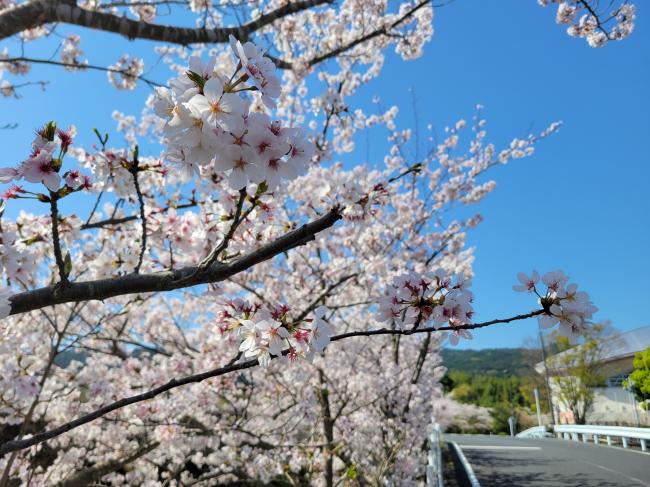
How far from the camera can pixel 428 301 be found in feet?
5.81

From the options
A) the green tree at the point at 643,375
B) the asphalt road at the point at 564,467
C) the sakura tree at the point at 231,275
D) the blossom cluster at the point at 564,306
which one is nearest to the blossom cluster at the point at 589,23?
the sakura tree at the point at 231,275

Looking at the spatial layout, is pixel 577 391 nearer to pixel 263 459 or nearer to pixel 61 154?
pixel 263 459

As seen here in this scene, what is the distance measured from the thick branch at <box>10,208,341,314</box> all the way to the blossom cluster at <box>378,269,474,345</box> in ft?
1.74

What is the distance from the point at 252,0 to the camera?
13.4ft

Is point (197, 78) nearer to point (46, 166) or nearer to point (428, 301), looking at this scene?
point (46, 166)

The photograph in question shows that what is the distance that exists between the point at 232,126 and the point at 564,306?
1.36 metres

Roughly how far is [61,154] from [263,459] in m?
6.31

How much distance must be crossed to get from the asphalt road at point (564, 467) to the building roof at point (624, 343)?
563 inches

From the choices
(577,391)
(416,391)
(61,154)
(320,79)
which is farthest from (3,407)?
(577,391)

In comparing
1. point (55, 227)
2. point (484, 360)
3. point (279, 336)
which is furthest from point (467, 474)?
point (484, 360)

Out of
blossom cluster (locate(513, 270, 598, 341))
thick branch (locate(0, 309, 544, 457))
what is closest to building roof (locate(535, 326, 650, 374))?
blossom cluster (locate(513, 270, 598, 341))

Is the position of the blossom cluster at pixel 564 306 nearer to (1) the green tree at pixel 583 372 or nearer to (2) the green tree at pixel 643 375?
(2) the green tree at pixel 643 375

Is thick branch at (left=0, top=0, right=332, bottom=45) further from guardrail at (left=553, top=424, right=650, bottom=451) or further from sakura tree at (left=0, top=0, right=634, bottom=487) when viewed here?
guardrail at (left=553, top=424, right=650, bottom=451)

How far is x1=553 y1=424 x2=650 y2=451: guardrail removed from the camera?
13320 millimetres
